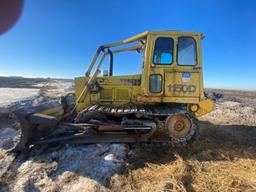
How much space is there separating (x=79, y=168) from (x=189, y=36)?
425cm

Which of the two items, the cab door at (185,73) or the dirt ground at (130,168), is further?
the cab door at (185,73)

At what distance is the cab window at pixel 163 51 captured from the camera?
605 cm

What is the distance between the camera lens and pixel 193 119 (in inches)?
232

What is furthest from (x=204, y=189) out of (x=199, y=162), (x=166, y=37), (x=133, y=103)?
(x=166, y=37)

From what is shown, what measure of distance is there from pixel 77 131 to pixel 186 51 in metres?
3.57

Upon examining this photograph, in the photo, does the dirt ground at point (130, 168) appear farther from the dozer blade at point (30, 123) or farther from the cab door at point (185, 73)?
the cab door at point (185, 73)

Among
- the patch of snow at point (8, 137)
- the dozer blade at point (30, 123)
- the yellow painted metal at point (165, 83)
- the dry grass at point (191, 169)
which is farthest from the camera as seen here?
the patch of snow at point (8, 137)

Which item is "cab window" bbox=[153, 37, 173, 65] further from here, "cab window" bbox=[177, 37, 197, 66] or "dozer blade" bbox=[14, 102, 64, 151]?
"dozer blade" bbox=[14, 102, 64, 151]

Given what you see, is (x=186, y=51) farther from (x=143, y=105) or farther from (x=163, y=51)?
(x=143, y=105)

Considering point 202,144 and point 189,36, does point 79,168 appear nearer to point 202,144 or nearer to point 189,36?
point 202,144

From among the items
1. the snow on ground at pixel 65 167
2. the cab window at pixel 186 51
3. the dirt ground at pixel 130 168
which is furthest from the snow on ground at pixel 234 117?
the snow on ground at pixel 65 167

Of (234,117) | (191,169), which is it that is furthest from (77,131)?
(234,117)

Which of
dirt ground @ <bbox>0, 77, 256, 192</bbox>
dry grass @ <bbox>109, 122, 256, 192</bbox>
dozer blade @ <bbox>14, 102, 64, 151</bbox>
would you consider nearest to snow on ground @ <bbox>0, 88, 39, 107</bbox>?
dozer blade @ <bbox>14, 102, 64, 151</bbox>

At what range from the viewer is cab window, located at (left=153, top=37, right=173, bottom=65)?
6.05 m
